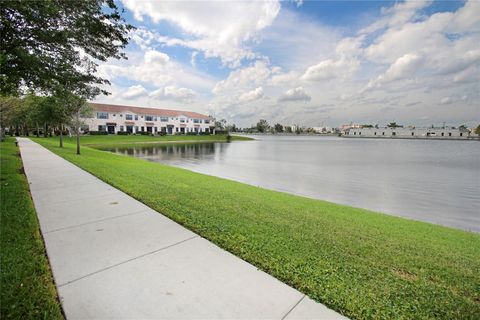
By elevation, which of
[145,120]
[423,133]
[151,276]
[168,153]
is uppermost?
[145,120]

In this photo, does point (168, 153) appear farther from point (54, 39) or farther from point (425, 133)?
point (425, 133)

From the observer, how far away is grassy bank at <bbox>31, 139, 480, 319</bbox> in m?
2.74

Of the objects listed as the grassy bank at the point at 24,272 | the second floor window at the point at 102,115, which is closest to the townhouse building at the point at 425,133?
the second floor window at the point at 102,115

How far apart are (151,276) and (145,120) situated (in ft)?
242

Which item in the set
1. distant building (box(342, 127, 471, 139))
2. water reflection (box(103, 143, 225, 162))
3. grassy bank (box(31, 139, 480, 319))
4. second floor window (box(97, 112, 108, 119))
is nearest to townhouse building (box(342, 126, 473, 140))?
distant building (box(342, 127, 471, 139))

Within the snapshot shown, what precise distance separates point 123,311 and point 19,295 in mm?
1170

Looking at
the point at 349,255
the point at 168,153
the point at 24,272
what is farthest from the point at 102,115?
the point at 349,255

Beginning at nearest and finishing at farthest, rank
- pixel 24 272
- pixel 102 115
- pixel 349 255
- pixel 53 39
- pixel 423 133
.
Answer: pixel 24 272 < pixel 349 255 < pixel 53 39 < pixel 102 115 < pixel 423 133

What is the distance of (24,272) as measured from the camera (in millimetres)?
2975

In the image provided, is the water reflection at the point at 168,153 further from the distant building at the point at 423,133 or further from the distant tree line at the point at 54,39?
the distant building at the point at 423,133

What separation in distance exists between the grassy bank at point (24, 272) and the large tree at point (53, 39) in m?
3.49

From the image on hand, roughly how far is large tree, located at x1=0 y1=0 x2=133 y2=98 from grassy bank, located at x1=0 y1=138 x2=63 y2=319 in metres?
3.49

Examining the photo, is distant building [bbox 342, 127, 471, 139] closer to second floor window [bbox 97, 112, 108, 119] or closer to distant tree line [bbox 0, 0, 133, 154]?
second floor window [bbox 97, 112, 108, 119]

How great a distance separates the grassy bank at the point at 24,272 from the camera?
2.42 metres
